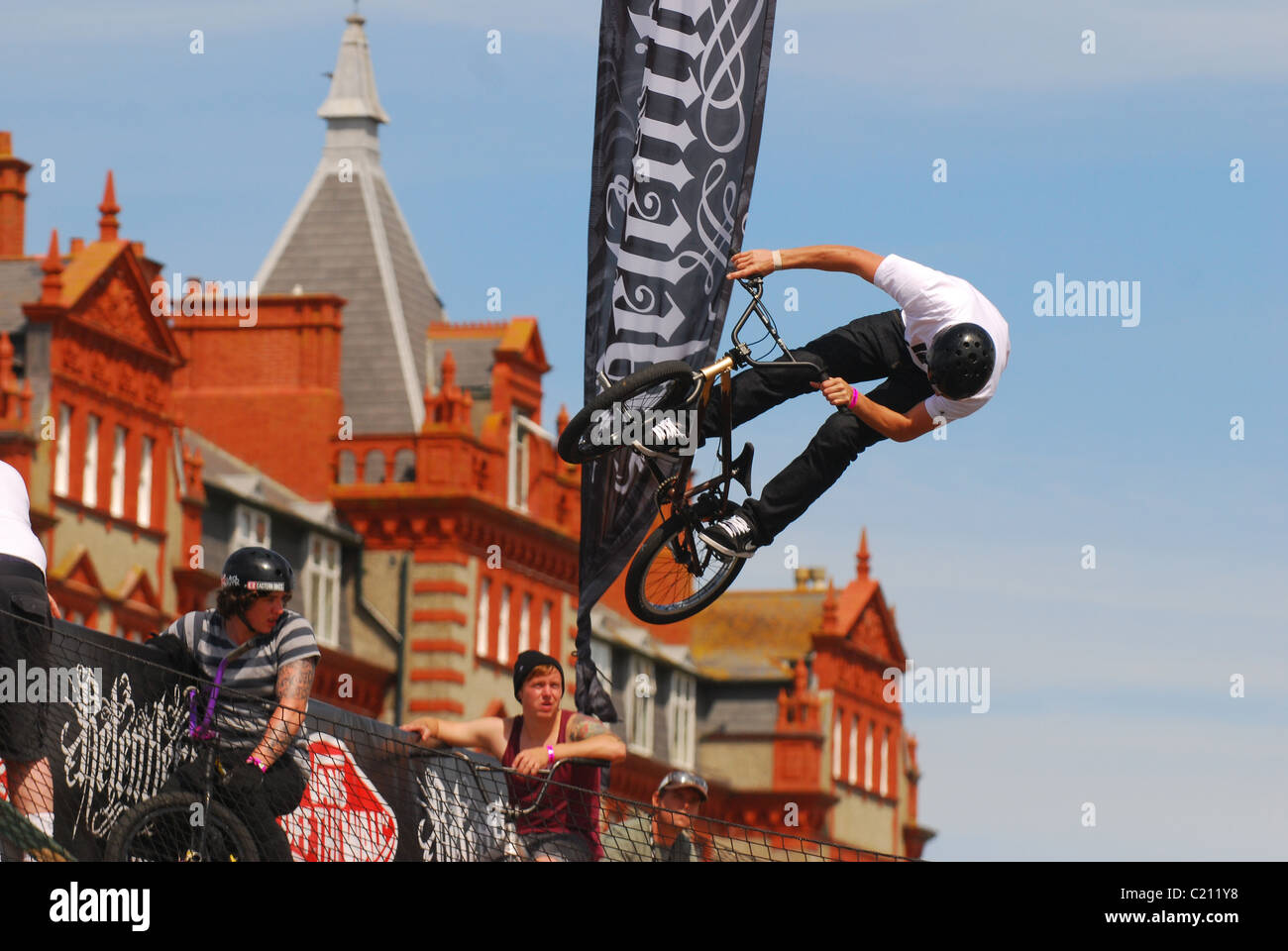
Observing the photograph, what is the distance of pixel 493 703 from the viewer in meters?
59.5

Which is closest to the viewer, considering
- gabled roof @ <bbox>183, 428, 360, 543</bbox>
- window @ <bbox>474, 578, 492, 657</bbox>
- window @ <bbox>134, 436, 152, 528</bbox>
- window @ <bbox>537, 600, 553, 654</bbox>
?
window @ <bbox>134, 436, 152, 528</bbox>

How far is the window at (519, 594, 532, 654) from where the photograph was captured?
6303 centimetres

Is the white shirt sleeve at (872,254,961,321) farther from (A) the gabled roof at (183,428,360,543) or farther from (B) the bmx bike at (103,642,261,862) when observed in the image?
(A) the gabled roof at (183,428,360,543)

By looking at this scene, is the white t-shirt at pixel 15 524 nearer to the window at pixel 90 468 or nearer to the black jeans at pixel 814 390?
the black jeans at pixel 814 390

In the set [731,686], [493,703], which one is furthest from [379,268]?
[731,686]

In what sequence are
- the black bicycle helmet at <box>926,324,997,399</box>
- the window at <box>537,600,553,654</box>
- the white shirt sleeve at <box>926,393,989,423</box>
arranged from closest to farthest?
the black bicycle helmet at <box>926,324,997,399</box> < the white shirt sleeve at <box>926,393,989,423</box> < the window at <box>537,600,553,654</box>

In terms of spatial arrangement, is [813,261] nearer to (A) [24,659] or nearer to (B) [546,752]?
(B) [546,752]

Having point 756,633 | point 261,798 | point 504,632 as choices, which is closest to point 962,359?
point 261,798

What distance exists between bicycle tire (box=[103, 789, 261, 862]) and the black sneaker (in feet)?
11.8

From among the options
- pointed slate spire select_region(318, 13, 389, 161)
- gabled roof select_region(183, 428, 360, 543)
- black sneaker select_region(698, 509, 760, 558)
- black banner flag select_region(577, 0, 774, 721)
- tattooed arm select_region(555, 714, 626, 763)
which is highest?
pointed slate spire select_region(318, 13, 389, 161)

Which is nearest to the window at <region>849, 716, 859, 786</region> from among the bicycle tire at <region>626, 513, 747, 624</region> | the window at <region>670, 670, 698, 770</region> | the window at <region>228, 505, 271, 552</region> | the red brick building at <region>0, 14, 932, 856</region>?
the window at <region>670, 670, 698, 770</region>

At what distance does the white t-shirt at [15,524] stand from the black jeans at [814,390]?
3749mm

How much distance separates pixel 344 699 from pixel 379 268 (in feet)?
35.5

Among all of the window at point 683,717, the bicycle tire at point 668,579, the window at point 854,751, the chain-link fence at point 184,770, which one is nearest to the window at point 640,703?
the window at point 683,717
